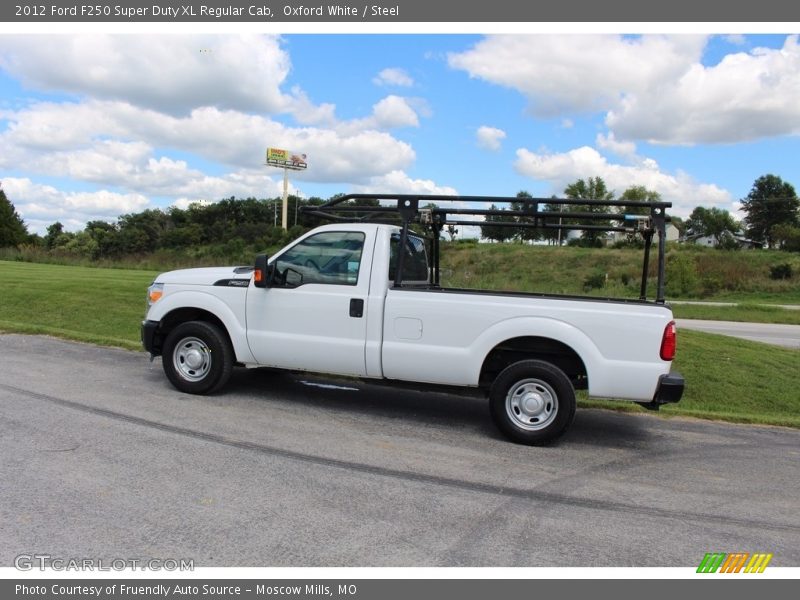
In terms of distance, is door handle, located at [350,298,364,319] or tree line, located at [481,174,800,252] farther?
tree line, located at [481,174,800,252]

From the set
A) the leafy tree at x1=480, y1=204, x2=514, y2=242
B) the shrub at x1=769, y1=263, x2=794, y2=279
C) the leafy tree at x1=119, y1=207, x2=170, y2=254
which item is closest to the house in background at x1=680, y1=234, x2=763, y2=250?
the shrub at x1=769, y1=263, x2=794, y2=279

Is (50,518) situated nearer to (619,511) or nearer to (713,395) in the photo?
(619,511)

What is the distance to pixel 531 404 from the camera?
6.05 meters

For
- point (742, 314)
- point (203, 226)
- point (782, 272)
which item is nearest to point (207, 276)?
point (742, 314)

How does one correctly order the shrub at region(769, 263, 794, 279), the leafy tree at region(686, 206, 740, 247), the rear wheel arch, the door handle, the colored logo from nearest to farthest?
the colored logo → the rear wheel arch → the door handle → the shrub at region(769, 263, 794, 279) → the leafy tree at region(686, 206, 740, 247)

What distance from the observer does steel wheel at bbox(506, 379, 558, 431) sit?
6.02 metres

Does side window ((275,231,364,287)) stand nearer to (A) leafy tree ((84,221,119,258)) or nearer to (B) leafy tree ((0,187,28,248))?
(A) leafy tree ((84,221,119,258))

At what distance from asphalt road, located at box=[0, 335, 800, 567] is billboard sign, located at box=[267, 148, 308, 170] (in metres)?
113

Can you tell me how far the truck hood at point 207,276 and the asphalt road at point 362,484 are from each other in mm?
1308

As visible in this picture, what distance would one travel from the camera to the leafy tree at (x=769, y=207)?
3322 inches

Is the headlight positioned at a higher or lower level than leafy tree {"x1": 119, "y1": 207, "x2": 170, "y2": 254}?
lower

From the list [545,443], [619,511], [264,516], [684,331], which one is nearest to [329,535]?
[264,516]

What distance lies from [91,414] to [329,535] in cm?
350

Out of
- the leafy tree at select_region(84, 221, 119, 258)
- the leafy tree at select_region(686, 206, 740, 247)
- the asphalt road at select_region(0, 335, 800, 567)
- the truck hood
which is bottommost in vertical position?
the asphalt road at select_region(0, 335, 800, 567)
